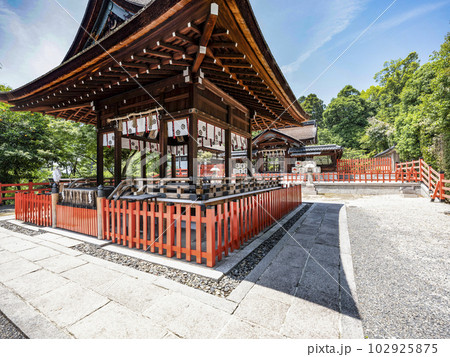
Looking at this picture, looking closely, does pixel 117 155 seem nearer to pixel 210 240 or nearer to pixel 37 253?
pixel 37 253

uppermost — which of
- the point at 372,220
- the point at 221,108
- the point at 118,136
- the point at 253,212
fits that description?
the point at 221,108

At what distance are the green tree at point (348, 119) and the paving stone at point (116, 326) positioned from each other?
41366mm

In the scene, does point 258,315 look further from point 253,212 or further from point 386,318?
point 253,212

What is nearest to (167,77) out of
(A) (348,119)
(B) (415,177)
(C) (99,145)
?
(C) (99,145)

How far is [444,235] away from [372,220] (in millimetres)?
1664

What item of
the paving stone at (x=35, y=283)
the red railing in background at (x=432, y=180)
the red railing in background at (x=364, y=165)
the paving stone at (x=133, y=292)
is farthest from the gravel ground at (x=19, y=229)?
the red railing in background at (x=364, y=165)

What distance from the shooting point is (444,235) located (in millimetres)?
4582

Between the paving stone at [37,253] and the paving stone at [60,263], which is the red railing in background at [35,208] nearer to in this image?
the paving stone at [37,253]

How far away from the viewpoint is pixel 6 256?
3492mm

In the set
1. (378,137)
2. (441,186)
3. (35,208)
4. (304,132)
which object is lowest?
(35,208)

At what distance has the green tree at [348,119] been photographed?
35969mm

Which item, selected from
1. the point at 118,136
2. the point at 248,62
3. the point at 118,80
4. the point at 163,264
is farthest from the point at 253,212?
the point at 118,136

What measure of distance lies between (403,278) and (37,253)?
6.15 meters

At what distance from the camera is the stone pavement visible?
1.76m
